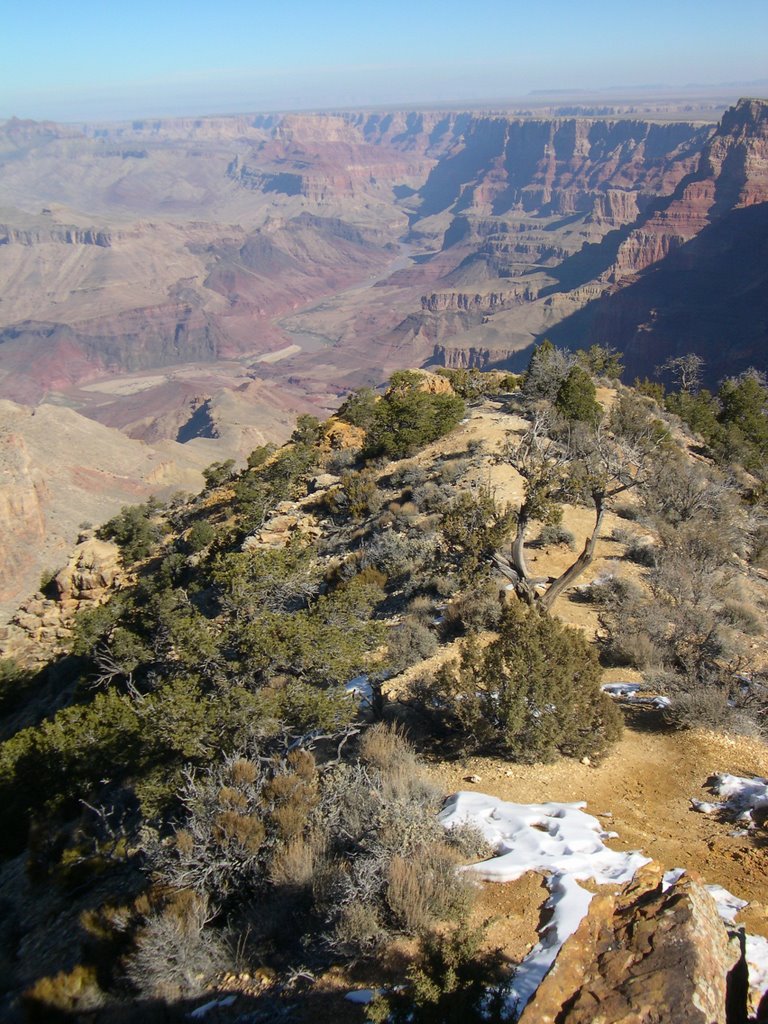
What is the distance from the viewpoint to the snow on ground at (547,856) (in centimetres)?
591

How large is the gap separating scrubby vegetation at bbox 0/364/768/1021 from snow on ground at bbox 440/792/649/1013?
0.37m

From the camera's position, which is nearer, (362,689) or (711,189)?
(362,689)

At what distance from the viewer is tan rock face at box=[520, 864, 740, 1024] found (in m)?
4.33

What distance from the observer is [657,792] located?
28.7ft

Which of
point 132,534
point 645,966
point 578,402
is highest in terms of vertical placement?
point 578,402

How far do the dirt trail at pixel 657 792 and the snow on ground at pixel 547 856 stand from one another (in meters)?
0.23

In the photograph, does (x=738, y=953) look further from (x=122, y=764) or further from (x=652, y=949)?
(x=122, y=764)

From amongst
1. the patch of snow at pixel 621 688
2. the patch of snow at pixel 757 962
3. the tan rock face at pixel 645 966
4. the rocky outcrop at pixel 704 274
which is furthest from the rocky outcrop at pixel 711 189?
the tan rock face at pixel 645 966

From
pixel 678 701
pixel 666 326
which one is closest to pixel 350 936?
pixel 678 701

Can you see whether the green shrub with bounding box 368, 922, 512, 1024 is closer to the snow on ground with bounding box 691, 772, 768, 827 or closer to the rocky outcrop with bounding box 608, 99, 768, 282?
the snow on ground with bounding box 691, 772, 768, 827

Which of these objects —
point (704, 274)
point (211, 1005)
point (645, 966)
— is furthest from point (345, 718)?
point (704, 274)

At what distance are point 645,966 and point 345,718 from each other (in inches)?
240

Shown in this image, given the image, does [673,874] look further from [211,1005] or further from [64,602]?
[64,602]

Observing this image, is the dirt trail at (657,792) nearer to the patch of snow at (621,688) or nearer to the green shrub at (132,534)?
the patch of snow at (621,688)
